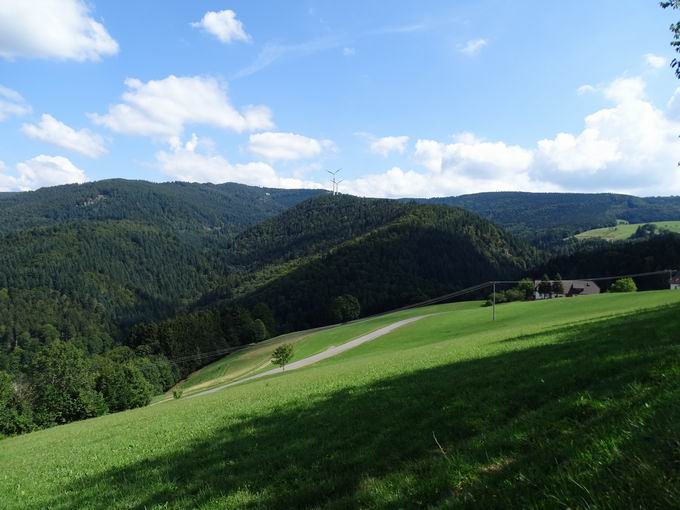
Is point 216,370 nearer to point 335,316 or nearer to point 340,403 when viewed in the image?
point 335,316

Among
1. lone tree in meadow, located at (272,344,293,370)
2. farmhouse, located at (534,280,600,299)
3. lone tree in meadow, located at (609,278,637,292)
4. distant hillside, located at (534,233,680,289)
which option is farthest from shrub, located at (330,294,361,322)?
lone tree in meadow, located at (272,344,293,370)

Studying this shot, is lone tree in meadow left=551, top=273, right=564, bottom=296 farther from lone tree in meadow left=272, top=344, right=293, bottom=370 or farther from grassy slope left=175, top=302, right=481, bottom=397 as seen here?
lone tree in meadow left=272, top=344, right=293, bottom=370

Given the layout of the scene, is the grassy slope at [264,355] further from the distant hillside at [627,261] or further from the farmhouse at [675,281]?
the distant hillside at [627,261]

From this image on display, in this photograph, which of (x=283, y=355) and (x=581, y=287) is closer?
(x=283, y=355)

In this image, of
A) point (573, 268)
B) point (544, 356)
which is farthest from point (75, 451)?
point (573, 268)

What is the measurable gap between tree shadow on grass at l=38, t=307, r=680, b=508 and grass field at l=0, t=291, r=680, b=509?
0.03 metres

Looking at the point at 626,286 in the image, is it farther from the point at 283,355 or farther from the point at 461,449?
the point at 461,449

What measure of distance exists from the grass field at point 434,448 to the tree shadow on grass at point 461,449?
0.03 m

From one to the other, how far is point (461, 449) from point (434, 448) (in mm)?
974

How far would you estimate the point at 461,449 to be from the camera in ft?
20.7

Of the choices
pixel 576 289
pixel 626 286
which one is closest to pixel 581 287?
pixel 576 289

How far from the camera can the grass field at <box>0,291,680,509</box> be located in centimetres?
401

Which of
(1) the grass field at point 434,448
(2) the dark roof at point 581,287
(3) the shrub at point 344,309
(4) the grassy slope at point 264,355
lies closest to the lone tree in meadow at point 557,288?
(2) the dark roof at point 581,287

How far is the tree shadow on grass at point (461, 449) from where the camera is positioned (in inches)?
154
